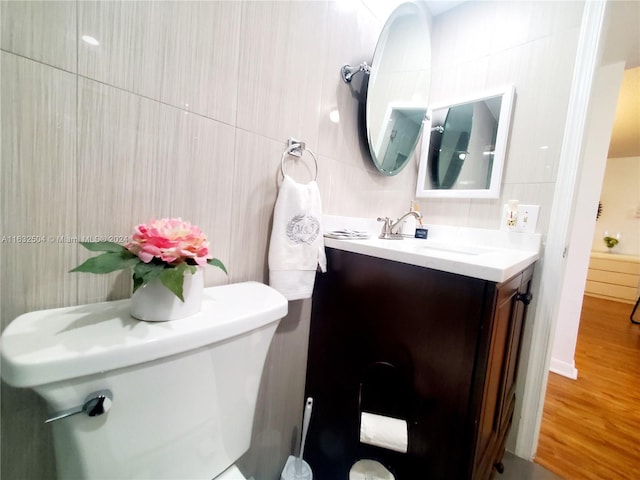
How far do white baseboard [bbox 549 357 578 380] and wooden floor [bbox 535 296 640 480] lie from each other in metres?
0.04

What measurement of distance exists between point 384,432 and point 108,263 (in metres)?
0.76

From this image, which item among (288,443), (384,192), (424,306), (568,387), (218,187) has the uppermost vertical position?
(384,192)

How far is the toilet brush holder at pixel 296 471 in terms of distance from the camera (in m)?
0.79

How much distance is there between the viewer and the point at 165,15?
0.52 metres

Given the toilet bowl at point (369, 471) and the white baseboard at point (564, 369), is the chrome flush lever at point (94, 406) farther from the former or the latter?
the white baseboard at point (564, 369)

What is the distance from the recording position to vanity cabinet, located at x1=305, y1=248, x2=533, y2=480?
58 cm

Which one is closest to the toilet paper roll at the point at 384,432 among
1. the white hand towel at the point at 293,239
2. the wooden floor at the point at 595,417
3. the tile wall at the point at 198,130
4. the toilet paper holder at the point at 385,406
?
the toilet paper holder at the point at 385,406

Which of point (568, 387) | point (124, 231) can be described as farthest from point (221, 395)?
point (568, 387)

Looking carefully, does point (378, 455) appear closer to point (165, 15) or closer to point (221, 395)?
point (221, 395)

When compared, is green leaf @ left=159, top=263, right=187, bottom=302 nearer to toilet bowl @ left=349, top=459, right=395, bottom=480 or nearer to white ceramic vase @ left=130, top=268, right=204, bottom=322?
white ceramic vase @ left=130, top=268, right=204, bottom=322

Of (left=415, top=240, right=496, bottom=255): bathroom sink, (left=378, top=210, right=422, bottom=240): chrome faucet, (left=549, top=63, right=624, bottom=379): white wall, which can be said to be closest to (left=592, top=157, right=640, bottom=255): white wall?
(left=549, top=63, right=624, bottom=379): white wall

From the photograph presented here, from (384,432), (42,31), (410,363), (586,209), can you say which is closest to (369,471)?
(384,432)

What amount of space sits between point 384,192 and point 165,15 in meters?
0.96

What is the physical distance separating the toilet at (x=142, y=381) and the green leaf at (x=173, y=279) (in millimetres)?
77
